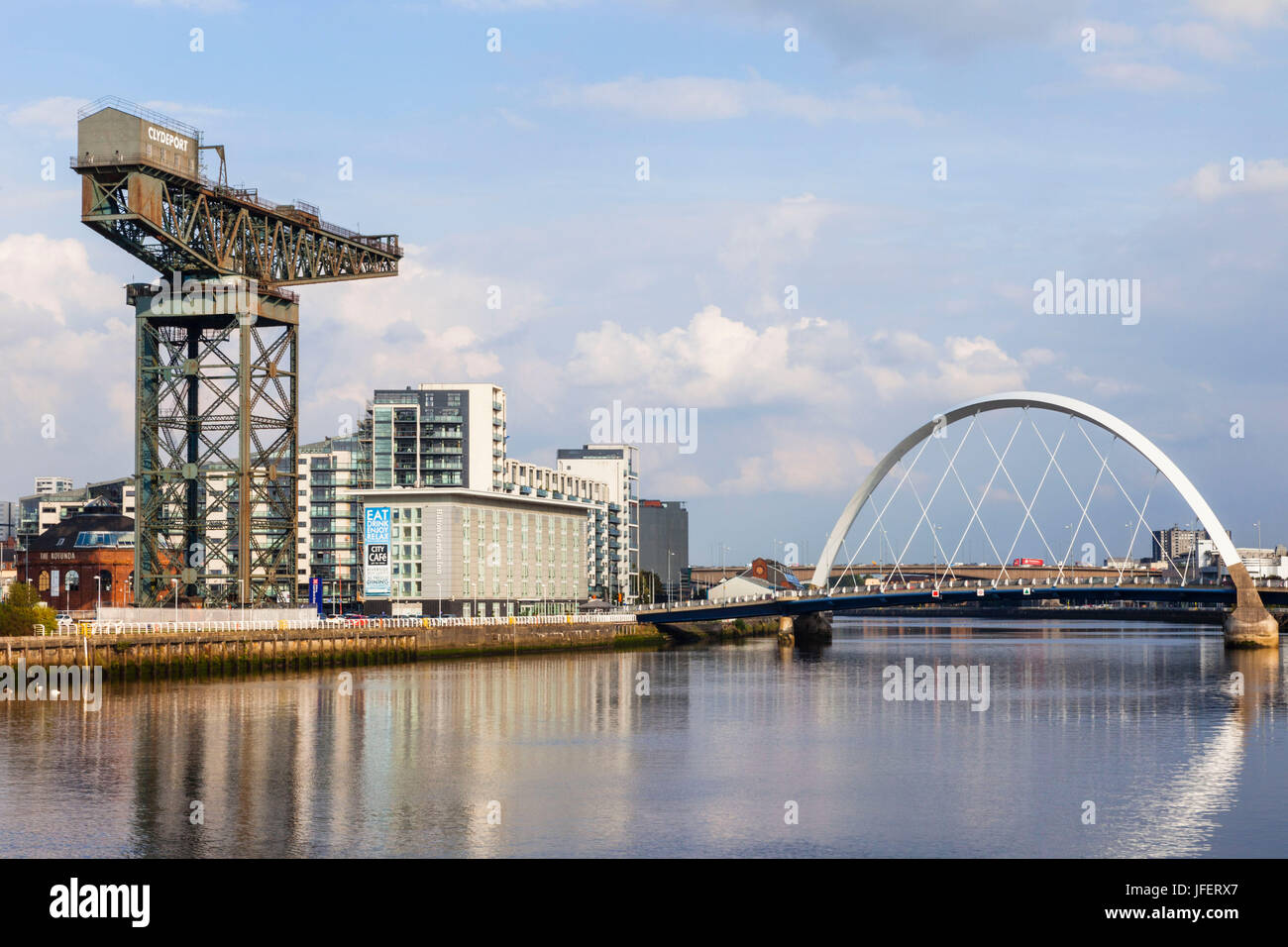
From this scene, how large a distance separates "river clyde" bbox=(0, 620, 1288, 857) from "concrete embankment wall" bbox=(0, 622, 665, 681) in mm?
2701

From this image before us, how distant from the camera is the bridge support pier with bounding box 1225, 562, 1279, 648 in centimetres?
11000

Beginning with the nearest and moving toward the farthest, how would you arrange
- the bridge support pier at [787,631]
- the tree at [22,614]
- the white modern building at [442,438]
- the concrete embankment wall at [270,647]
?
1. the concrete embankment wall at [270,647]
2. the tree at [22,614]
3. the bridge support pier at [787,631]
4. the white modern building at [442,438]

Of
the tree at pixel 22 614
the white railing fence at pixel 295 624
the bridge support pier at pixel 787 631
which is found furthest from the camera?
the bridge support pier at pixel 787 631

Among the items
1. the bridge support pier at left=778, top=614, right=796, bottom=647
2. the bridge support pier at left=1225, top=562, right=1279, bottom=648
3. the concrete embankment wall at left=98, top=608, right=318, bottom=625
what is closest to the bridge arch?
the bridge support pier at left=1225, top=562, right=1279, bottom=648

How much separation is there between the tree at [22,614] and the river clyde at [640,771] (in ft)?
33.1

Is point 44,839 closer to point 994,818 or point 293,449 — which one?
point 994,818

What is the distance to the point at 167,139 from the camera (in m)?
78.8

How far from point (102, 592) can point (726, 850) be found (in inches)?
4760

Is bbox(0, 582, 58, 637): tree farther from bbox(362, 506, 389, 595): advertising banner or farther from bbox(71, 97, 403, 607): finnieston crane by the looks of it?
bbox(362, 506, 389, 595): advertising banner

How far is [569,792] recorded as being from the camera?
39125 mm

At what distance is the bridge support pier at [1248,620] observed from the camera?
110000 millimetres

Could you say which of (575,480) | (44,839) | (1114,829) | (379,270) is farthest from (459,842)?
(575,480)

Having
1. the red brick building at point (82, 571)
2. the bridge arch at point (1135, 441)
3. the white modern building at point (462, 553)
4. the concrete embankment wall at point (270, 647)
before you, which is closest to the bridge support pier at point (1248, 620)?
the bridge arch at point (1135, 441)

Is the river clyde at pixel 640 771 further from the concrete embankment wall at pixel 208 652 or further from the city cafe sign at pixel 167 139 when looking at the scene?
the city cafe sign at pixel 167 139
